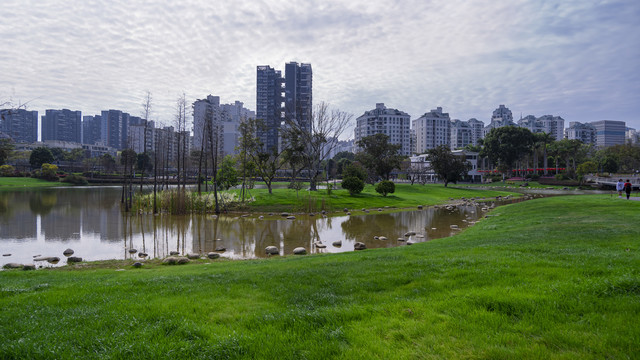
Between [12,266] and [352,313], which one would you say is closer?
[352,313]

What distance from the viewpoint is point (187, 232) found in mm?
19406

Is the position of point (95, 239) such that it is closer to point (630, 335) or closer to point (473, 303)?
point (473, 303)

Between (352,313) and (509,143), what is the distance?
3344 inches

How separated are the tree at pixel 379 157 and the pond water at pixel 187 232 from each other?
26235 mm

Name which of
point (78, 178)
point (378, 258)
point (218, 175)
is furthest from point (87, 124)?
point (378, 258)

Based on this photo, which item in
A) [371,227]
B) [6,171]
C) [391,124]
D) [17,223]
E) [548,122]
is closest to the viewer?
[17,223]

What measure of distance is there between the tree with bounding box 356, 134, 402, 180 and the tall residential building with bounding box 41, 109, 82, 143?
17320 centimetres

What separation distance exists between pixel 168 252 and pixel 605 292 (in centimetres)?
1444

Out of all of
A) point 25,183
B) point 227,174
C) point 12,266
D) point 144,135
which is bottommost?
point 12,266

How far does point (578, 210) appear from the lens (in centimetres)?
1891

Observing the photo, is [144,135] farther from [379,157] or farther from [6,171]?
[6,171]

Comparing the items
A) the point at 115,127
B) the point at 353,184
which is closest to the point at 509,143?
the point at 353,184

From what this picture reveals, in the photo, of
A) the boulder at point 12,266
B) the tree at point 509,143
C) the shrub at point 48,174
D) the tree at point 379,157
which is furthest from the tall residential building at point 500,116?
the boulder at point 12,266

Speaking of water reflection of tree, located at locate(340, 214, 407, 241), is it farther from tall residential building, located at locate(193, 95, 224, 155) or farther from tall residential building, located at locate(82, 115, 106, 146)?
tall residential building, located at locate(82, 115, 106, 146)
